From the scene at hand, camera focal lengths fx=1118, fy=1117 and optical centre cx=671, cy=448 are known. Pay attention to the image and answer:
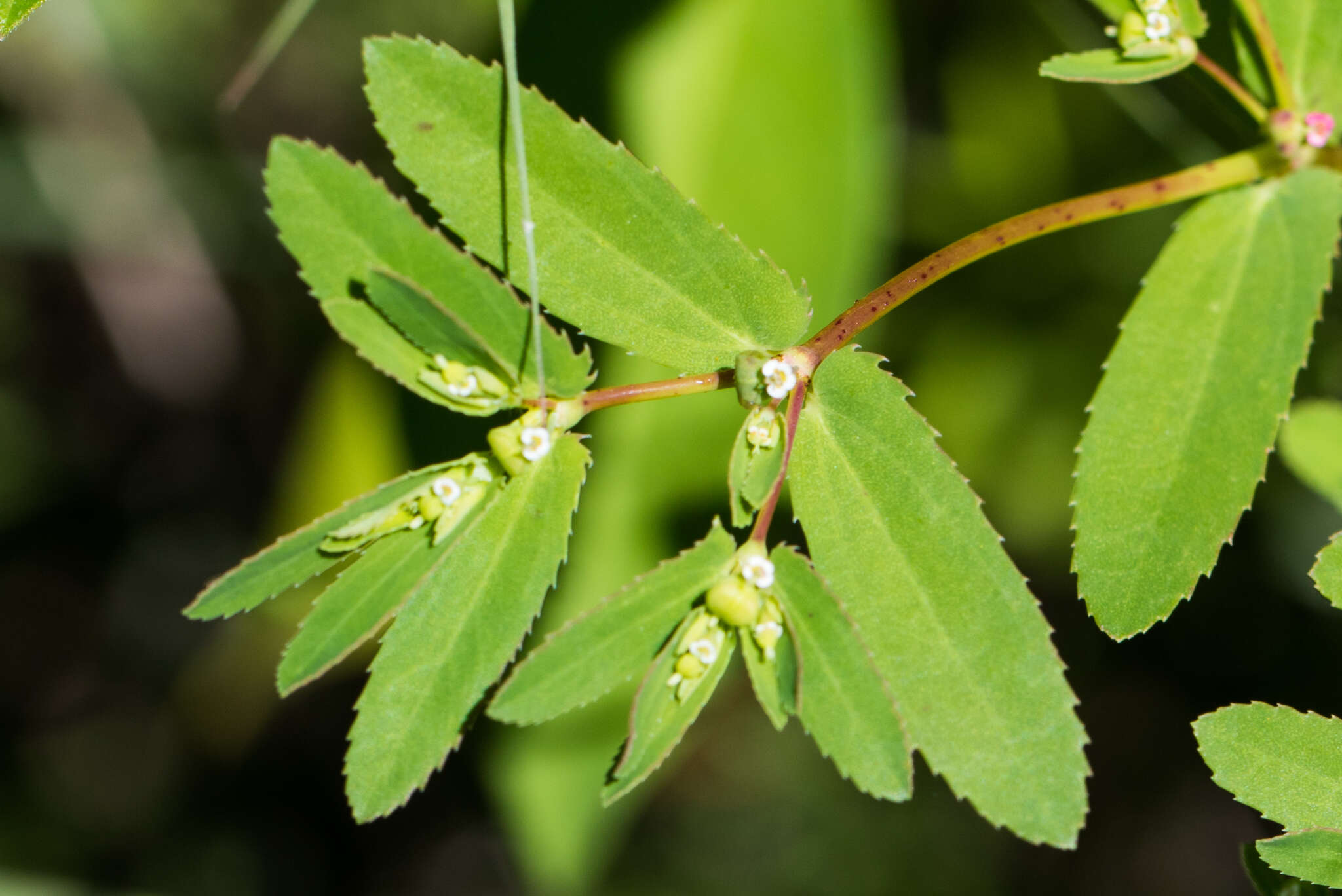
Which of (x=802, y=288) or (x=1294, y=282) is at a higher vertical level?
(x=802, y=288)

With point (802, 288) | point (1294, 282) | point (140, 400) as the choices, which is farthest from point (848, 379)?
point (140, 400)

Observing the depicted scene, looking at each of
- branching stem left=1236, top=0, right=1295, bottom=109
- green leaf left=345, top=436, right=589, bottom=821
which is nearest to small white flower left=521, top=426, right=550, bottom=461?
green leaf left=345, top=436, right=589, bottom=821

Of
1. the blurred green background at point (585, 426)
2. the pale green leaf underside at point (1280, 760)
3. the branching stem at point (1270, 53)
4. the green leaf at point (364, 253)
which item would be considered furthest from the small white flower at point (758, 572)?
the blurred green background at point (585, 426)

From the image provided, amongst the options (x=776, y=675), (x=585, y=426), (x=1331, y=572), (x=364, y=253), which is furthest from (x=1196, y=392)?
(x=585, y=426)

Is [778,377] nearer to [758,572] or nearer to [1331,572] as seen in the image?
[758,572]

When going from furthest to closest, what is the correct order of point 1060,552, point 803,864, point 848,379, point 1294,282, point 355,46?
point 355,46 → point 803,864 → point 1060,552 → point 1294,282 → point 848,379

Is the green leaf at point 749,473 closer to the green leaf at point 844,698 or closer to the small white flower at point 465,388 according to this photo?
the green leaf at point 844,698

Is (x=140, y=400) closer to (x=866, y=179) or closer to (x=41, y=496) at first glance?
(x=41, y=496)
